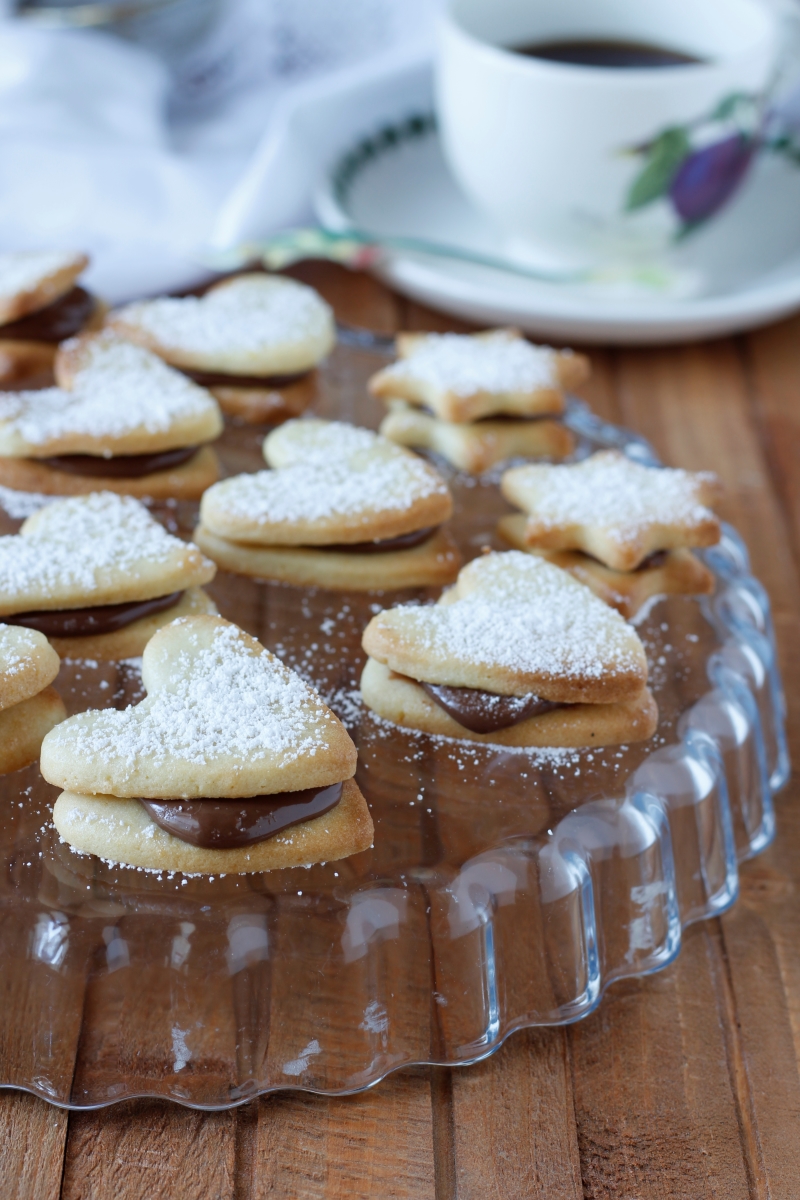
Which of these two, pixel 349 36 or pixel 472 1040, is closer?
pixel 472 1040

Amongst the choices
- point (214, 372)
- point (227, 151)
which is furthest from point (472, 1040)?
point (227, 151)

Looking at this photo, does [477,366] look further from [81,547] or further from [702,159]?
[702,159]

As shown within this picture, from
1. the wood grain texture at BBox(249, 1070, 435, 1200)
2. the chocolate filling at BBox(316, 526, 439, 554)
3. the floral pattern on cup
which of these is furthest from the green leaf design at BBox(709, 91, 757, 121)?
the wood grain texture at BBox(249, 1070, 435, 1200)

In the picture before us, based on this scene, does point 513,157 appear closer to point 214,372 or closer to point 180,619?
point 214,372

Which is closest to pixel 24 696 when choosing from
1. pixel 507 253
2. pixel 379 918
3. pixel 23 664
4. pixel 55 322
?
pixel 23 664

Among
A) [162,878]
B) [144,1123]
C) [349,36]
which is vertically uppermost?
[349,36]

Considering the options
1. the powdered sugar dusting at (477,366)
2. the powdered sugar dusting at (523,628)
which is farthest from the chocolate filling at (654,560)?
the powdered sugar dusting at (477,366)

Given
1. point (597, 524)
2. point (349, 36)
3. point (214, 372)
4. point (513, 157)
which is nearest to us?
point (597, 524)
